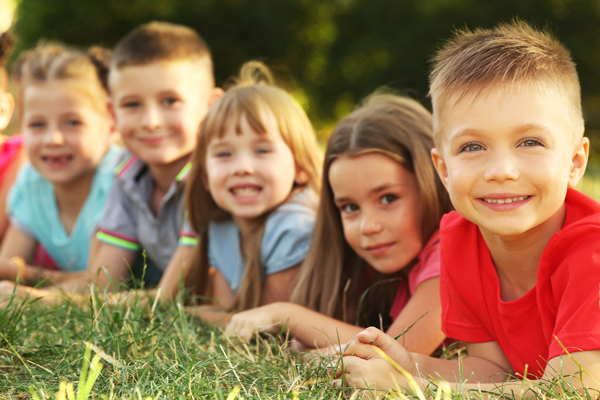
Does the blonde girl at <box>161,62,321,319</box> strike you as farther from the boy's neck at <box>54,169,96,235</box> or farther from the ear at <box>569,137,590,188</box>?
the ear at <box>569,137,590,188</box>

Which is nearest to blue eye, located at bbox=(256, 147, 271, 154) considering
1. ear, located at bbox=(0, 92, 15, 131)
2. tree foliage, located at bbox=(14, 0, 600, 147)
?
ear, located at bbox=(0, 92, 15, 131)

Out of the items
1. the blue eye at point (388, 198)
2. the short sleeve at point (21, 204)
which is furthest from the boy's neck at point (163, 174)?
the blue eye at point (388, 198)

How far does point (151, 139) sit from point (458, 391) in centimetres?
254

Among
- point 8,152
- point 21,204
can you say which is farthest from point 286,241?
point 8,152

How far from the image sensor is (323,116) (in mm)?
14305

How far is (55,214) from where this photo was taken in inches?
170

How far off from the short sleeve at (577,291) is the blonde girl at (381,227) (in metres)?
0.67

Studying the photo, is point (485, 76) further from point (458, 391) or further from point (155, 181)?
point (155, 181)

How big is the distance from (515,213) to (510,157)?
17 centimetres

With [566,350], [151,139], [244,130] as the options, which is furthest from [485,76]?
[151,139]

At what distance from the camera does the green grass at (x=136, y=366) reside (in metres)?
1.76

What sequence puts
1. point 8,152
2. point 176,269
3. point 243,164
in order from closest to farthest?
point 243,164 → point 176,269 → point 8,152

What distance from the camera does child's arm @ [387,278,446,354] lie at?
238cm

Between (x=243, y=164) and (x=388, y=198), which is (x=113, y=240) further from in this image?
(x=388, y=198)
